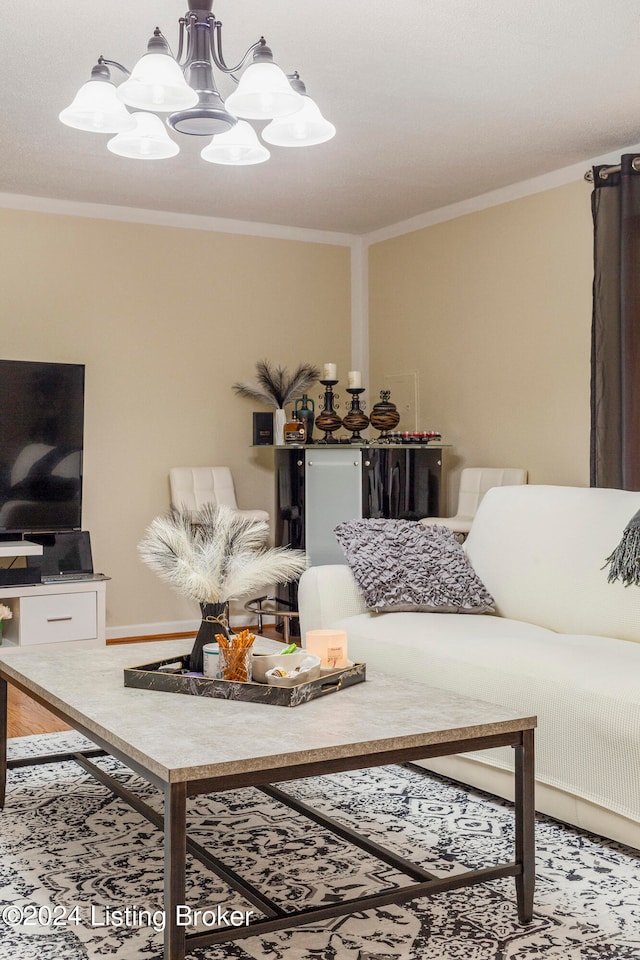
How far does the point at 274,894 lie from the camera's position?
7.34ft

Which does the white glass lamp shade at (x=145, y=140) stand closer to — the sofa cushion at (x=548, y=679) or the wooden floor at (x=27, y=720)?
the sofa cushion at (x=548, y=679)

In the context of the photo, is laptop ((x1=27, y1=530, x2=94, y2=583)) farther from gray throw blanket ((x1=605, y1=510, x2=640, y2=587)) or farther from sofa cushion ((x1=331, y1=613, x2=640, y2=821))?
gray throw blanket ((x1=605, y1=510, x2=640, y2=587))

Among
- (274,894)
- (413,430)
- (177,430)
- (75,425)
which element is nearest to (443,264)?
(413,430)

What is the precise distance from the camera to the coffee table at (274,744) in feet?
5.76

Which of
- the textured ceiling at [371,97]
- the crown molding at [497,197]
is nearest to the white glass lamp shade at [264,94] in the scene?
the textured ceiling at [371,97]

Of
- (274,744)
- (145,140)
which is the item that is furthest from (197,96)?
(274,744)

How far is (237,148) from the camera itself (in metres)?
3.31

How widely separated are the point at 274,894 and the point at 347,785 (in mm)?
848

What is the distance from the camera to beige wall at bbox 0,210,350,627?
18.6 ft

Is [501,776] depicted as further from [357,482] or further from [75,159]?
[75,159]

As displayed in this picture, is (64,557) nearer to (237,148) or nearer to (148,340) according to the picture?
(148,340)

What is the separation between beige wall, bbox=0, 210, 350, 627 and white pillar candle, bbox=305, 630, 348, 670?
3532mm

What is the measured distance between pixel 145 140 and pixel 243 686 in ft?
6.25

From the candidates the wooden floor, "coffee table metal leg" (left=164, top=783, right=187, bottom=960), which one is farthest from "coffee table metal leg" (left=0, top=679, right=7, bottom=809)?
"coffee table metal leg" (left=164, top=783, right=187, bottom=960)
